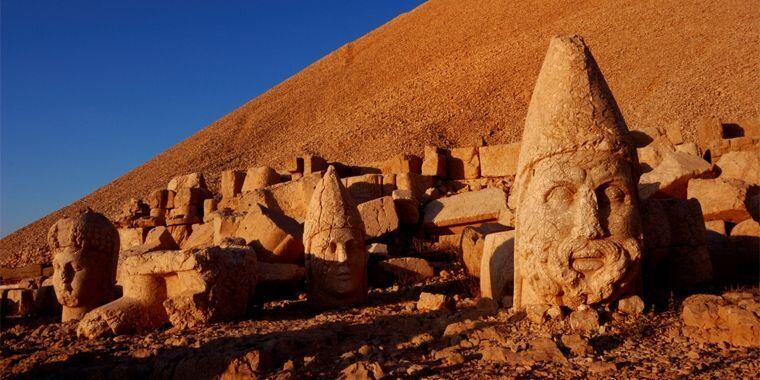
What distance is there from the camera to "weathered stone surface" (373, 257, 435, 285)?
8.00 metres

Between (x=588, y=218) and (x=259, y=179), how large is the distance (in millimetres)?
10791

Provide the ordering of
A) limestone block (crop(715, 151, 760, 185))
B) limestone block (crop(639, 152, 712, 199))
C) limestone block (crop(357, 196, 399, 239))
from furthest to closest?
1. limestone block (crop(357, 196, 399, 239))
2. limestone block (crop(715, 151, 760, 185))
3. limestone block (crop(639, 152, 712, 199))

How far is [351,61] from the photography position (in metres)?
41.8

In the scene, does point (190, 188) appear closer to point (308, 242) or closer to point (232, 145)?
point (308, 242)

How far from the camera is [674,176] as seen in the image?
28.8 ft

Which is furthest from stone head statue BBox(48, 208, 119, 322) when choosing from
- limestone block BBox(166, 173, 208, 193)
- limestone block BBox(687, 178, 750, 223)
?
limestone block BBox(166, 173, 208, 193)

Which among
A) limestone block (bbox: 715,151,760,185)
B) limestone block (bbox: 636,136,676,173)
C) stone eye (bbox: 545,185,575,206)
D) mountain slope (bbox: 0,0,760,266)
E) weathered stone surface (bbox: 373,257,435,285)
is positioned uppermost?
mountain slope (bbox: 0,0,760,266)

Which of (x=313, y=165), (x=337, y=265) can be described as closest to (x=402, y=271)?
(x=337, y=265)

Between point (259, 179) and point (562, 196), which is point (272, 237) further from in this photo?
point (259, 179)

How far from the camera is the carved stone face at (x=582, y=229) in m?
4.38

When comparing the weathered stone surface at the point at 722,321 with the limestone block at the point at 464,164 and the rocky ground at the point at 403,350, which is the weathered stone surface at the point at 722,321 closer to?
the rocky ground at the point at 403,350

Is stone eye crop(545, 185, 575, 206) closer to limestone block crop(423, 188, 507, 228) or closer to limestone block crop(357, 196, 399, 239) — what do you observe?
limestone block crop(423, 188, 507, 228)

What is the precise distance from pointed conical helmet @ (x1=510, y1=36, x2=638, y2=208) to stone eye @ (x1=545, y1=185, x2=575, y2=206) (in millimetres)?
283

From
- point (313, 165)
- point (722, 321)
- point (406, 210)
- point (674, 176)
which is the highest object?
point (313, 165)
